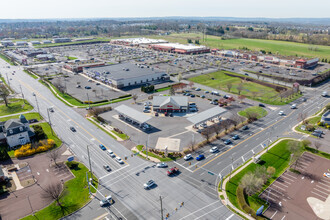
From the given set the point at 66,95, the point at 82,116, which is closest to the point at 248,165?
the point at 82,116

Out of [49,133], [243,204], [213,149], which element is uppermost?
[49,133]

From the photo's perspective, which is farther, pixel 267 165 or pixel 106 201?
pixel 267 165

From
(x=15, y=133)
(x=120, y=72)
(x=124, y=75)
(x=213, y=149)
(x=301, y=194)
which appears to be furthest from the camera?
(x=120, y=72)

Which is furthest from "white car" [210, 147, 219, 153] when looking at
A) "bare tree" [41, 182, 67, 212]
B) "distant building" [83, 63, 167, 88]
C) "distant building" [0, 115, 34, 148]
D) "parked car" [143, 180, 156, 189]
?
"distant building" [83, 63, 167, 88]

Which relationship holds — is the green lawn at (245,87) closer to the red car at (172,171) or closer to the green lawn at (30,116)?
→ the red car at (172,171)

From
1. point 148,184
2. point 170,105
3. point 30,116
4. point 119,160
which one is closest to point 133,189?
point 148,184

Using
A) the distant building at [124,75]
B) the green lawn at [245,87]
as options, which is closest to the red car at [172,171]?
the green lawn at [245,87]

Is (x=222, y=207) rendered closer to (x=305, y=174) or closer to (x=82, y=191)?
(x=305, y=174)

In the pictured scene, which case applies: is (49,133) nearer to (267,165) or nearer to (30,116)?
(30,116)
